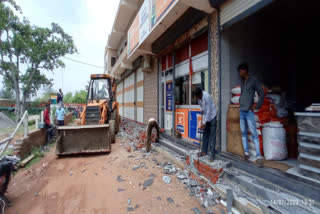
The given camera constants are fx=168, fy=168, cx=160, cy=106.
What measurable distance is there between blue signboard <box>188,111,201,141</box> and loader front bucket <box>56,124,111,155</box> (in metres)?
2.79

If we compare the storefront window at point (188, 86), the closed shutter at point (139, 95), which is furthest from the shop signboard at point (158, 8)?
the closed shutter at point (139, 95)

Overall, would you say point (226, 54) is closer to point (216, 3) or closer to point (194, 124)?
point (216, 3)

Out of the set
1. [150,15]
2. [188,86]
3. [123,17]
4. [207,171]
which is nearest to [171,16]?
[150,15]

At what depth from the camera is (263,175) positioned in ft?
9.31

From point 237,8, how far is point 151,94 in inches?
222

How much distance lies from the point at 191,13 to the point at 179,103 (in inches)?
114

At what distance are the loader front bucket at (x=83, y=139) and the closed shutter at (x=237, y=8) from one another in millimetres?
4621

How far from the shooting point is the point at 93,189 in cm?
357

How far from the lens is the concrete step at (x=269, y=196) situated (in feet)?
6.99

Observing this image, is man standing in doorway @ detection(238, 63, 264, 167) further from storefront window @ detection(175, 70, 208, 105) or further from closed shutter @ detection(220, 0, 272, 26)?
storefront window @ detection(175, 70, 208, 105)

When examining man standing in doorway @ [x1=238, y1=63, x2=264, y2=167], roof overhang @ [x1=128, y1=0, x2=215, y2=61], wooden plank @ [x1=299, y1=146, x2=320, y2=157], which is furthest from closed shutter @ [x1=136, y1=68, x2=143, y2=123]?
wooden plank @ [x1=299, y1=146, x2=320, y2=157]

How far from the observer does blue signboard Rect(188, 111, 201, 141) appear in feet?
16.5

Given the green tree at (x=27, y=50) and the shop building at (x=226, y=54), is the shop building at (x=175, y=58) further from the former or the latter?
the green tree at (x=27, y=50)

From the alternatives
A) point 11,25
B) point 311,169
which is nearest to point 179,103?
point 311,169
